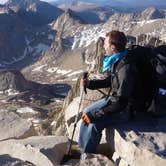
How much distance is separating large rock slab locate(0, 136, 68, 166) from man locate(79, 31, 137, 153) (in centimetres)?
98

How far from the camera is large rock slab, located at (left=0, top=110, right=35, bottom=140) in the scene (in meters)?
21.9

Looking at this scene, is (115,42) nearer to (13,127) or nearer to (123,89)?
(123,89)

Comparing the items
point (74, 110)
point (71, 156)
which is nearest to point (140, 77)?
point (71, 156)

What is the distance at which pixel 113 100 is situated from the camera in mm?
15148

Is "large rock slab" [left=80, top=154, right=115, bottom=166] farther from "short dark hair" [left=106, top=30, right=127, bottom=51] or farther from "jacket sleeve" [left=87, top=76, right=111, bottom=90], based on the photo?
"short dark hair" [left=106, top=30, right=127, bottom=51]

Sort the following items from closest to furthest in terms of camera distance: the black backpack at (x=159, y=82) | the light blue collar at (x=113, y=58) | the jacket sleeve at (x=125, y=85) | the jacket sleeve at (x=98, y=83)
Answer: the jacket sleeve at (x=125, y=85) < the light blue collar at (x=113, y=58) < the black backpack at (x=159, y=82) < the jacket sleeve at (x=98, y=83)

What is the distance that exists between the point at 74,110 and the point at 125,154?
6317mm

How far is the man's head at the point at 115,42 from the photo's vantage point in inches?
603

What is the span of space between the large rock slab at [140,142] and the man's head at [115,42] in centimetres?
244

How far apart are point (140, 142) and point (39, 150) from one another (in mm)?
3426

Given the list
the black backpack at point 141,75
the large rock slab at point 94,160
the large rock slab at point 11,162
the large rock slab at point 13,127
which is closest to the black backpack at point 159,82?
the black backpack at point 141,75

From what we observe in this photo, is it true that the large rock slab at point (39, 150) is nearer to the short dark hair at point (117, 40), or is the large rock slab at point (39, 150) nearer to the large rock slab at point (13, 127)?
the large rock slab at point (13, 127)

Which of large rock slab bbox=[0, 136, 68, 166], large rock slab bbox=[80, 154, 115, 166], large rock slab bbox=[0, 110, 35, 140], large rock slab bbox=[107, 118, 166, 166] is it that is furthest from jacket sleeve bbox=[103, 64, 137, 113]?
large rock slab bbox=[0, 110, 35, 140]

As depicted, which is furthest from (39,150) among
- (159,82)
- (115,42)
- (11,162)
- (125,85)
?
(159,82)
